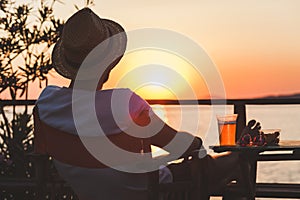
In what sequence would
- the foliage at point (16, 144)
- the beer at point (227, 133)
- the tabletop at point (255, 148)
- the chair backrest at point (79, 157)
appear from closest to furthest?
the chair backrest at point (79, 157)
the tabletop at point (255, 148)
the beer at point (227, 133)
the foliage at point (16, 144)

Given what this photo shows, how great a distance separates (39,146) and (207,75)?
883 millimetres

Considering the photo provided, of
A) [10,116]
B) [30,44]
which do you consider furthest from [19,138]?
[30,44]

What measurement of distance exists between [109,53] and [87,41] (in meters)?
0.10

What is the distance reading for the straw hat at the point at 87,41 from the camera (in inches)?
128

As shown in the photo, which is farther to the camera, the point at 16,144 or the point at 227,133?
the point at 16,144

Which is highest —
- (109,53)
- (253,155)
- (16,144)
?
(109,53)

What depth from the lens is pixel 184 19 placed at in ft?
27.8

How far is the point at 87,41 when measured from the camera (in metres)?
3.27

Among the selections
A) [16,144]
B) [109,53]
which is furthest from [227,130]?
[16,144]

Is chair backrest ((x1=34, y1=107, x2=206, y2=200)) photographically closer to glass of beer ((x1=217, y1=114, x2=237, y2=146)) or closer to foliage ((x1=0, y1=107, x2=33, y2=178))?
glass of beer ((x1=217, y1=114, x2=237, y2=146))

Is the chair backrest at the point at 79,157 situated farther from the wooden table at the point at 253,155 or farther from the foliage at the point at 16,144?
the foliage at the point at 16,144

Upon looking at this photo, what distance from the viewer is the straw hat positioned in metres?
3.26

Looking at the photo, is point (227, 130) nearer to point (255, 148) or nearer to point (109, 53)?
point (255, 148)

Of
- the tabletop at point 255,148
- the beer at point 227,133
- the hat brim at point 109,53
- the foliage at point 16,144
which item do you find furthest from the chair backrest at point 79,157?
the foliage at point 16,144
